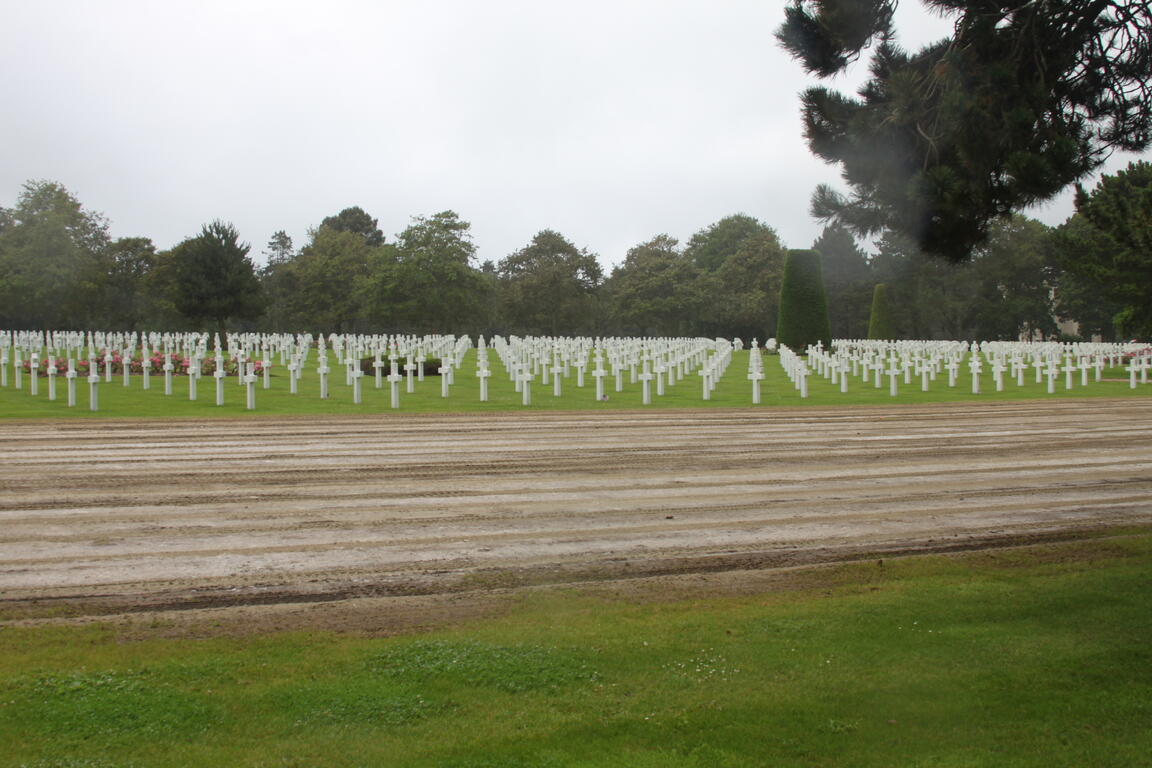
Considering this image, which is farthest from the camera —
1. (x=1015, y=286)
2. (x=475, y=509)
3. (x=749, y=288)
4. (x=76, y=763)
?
(x=749, y=288)

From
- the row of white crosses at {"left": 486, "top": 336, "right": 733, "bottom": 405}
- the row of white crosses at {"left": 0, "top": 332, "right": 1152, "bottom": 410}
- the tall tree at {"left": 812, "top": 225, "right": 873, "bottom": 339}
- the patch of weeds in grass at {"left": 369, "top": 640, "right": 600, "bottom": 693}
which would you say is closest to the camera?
the patch of weeds in grass at {"left": 369, "top": 640, "right": 600, "bottom": 693}

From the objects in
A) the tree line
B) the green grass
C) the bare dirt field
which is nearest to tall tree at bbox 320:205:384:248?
the tree line

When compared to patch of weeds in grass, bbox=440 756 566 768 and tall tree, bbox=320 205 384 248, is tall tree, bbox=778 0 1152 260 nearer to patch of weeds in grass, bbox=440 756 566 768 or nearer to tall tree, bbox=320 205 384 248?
patch of weeds in grass, bbox=440 756 566 768

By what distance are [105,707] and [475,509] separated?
479cm

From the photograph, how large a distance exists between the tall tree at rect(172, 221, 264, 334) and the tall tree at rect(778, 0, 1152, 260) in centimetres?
4571

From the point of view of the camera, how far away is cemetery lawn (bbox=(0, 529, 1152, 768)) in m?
3.71

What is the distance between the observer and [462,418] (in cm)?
1764

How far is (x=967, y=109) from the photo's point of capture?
238 inches

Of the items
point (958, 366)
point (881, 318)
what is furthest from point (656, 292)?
point (958, 366)

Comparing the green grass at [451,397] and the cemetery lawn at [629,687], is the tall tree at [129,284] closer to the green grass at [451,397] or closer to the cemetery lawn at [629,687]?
the green grass at [451,397]

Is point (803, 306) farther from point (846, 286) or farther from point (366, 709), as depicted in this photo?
point (366, 709)

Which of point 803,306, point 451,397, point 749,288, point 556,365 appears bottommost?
point 451,397

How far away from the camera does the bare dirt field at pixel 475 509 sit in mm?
6059

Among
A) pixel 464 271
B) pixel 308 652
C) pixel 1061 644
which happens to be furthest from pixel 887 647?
pixel 464 271
